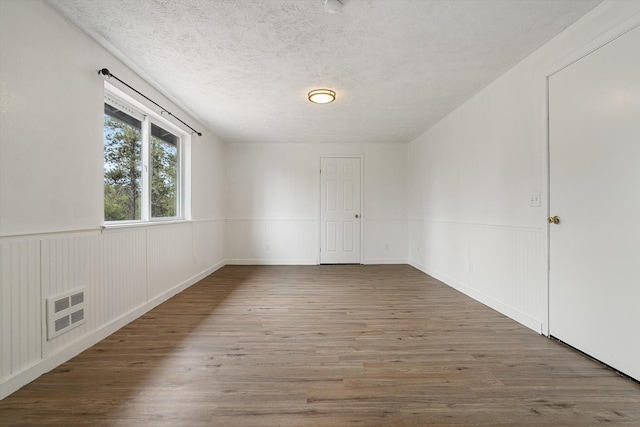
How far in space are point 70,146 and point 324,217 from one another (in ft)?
13.2

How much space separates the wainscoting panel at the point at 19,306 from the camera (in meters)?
1.45

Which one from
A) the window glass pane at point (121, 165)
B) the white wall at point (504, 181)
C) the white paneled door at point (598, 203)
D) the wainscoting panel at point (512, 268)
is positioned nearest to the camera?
the white paneled door at point (598, 203)

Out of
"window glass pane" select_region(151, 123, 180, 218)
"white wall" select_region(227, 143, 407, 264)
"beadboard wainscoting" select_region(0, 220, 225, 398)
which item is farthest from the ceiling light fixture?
"white wall" select_region(227, 143, 407, 264)

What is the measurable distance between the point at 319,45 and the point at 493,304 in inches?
120

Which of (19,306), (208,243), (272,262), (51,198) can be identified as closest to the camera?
(19,306)

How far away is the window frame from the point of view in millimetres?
2487

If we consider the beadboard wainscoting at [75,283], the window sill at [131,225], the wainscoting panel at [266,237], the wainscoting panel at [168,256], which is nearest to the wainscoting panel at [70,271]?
the beadboard wainscoting at [75,283]

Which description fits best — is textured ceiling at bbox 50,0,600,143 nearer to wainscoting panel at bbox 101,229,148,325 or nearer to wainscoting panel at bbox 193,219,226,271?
wainscoting panel at bbox 101,229,148,325

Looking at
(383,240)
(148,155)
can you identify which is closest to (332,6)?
(148,155)

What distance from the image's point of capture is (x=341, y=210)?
5.43 metres

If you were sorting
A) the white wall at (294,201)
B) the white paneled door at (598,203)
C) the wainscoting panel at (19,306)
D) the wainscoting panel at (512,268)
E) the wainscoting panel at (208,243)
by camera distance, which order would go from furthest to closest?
the white wall at (294,201)
the wainscoting panel at (208,243)
the wainscoting panel at (512,268)
the white paneled door at (598,203)
the wainscoting panel at (19,306)

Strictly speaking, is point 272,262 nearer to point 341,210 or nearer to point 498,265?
point 341,210

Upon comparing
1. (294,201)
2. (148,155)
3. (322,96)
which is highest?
(322,96)

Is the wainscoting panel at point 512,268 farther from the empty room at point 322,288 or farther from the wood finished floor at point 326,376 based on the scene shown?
the wood finished floor at point 326,376
